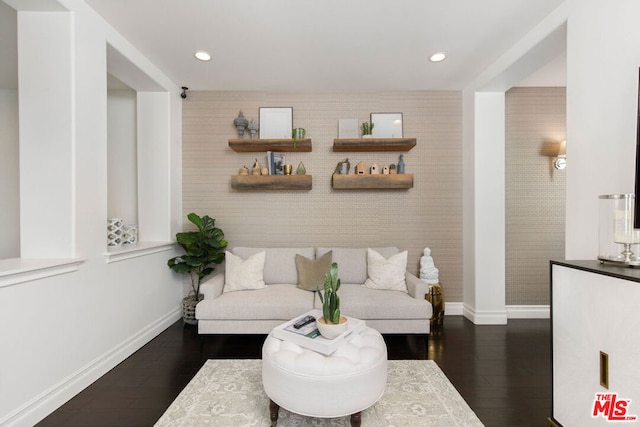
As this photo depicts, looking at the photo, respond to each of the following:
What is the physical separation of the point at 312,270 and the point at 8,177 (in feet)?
13.3

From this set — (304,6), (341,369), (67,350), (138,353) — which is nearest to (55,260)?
(67,350)

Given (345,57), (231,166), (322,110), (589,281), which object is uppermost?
(345,57)

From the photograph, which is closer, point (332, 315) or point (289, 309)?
point (332, 315)

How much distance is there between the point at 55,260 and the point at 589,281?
3.16 metres

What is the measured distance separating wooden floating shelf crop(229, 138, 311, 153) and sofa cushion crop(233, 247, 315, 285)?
3.90 feet

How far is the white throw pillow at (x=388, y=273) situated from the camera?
3.09m

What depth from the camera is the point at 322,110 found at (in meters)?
3.71

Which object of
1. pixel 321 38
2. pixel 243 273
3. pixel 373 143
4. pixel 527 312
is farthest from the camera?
pixel 527 312

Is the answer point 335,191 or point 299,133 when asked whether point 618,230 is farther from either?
point 299,133

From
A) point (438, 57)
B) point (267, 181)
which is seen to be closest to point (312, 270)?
point (267, 181)

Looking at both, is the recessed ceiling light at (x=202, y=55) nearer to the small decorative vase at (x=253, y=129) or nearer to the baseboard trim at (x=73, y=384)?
the small decorative vase at (x=253, y=129)

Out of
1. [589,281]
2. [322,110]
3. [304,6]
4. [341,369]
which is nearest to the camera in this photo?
[589,281]

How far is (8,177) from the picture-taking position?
375cm

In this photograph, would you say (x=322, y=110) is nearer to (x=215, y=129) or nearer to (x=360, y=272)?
(x=215, y=129)
